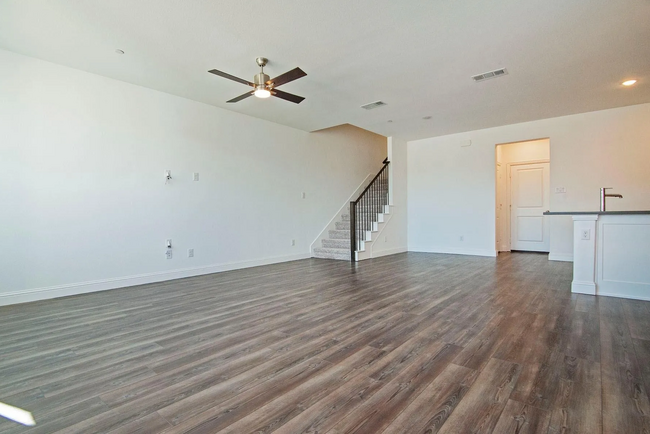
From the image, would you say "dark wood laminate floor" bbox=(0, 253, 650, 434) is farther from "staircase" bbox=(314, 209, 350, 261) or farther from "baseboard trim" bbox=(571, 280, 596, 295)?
"staircase" bbox=(314, 209, 350, 261)

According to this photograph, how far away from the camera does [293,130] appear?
6785 mm

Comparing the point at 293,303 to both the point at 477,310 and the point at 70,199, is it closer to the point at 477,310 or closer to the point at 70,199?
the point at 477,310

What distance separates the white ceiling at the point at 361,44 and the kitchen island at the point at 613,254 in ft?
6.31

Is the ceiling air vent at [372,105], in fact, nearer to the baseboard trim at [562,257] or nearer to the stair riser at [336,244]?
the stair riser at [336,244]

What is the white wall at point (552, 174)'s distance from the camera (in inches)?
216

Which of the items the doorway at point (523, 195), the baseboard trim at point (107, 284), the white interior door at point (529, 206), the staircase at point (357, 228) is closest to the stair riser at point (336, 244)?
the staircase at point (357, 228)

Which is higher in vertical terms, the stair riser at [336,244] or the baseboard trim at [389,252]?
the stair riser at [336,244]

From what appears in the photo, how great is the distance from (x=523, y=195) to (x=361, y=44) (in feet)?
22.3

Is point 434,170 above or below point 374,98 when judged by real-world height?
Answer: below

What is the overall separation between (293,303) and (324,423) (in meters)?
2.06

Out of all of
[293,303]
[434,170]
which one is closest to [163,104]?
[293,303]

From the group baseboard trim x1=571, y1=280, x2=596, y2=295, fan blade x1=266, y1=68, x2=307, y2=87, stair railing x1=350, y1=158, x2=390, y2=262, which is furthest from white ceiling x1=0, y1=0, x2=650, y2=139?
baseboard trim x1=571, y1=280, x2=596, y2=295

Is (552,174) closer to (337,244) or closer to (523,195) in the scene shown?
(523,195)

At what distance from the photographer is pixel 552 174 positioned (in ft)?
20.3
